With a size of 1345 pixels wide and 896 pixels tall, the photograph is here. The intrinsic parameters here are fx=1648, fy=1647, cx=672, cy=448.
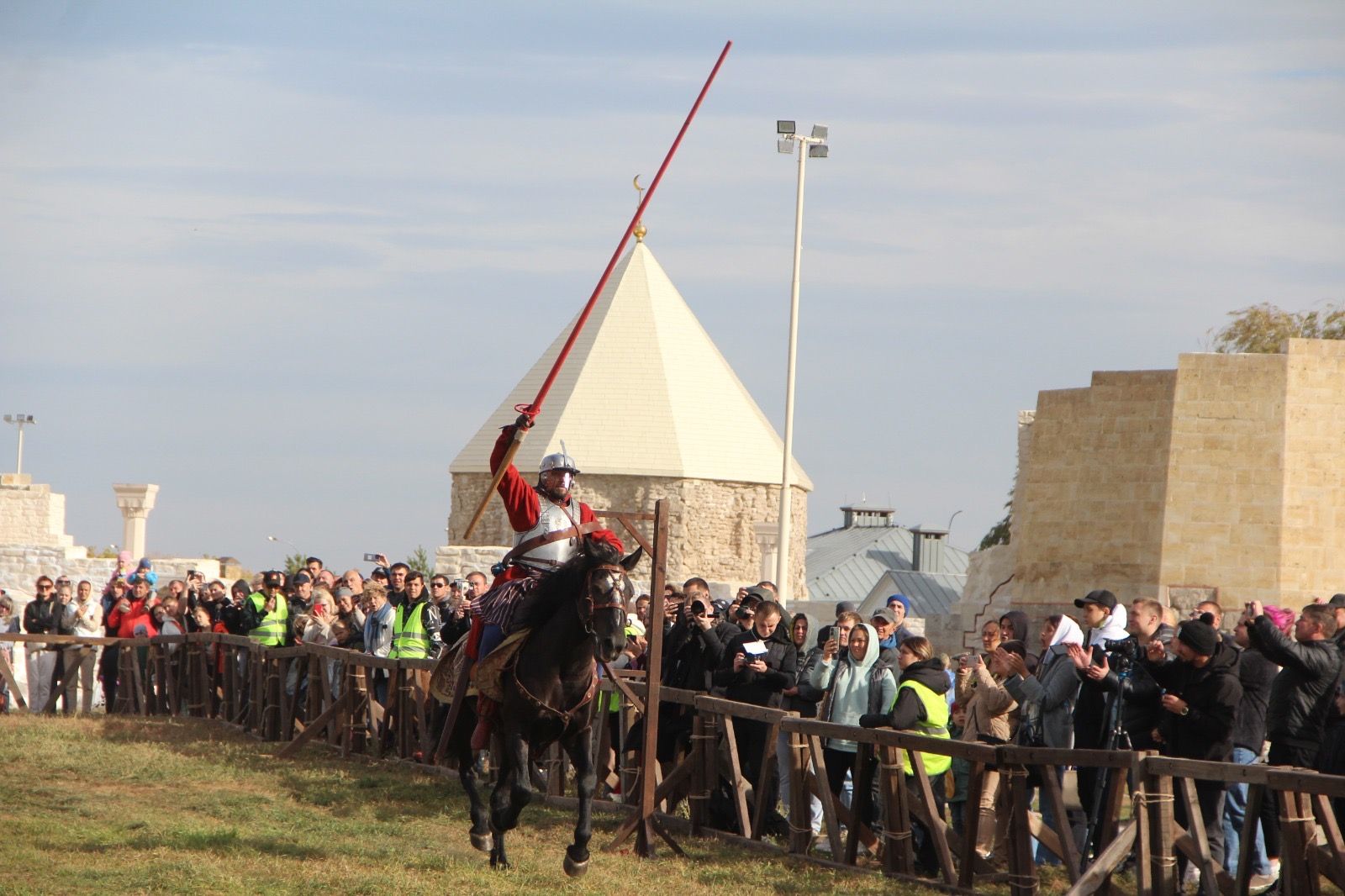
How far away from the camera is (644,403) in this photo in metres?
43.5

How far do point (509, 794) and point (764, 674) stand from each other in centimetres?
234

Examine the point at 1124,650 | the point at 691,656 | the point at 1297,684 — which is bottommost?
the point at 691,656

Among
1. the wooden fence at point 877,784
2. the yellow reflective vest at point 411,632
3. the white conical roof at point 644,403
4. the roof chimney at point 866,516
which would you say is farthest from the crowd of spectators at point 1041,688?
→ the roof chimney at point 866,516

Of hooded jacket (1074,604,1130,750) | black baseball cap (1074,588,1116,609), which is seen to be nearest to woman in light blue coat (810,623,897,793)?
hooded jacket (1074,604,1130,750)

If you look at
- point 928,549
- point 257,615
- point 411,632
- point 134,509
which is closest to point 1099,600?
point 411,632

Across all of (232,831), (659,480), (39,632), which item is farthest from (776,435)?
(232,831)

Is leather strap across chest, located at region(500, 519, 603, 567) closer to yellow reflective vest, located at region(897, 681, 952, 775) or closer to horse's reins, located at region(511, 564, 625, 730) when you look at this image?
horse's reins, located at region(511, 564, 625, 730)

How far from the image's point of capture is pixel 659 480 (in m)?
41.8

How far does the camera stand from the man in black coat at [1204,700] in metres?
8.91

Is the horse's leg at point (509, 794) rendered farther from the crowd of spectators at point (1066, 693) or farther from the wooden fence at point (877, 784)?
the crowd of spectators at point (1066, 693)

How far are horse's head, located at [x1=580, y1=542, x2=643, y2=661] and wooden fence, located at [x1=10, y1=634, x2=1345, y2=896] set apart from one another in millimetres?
1212

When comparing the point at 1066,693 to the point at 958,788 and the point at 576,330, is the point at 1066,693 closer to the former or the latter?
the point at 958,788

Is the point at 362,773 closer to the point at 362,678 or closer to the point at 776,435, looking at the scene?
the point at 362,678

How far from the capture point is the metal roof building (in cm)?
5003
